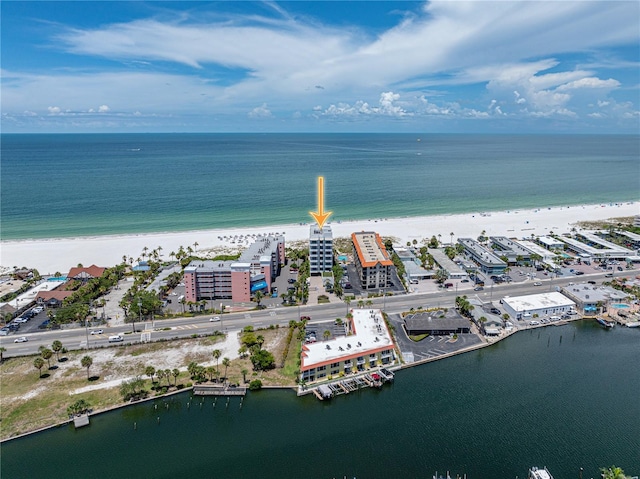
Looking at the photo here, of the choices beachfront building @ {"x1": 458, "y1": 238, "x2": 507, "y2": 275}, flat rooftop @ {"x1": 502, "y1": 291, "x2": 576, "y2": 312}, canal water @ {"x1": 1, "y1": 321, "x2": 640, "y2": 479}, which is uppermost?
beachfront building @ {"x1": 458, "y1": 238, "x2": 507, "y2": 275}

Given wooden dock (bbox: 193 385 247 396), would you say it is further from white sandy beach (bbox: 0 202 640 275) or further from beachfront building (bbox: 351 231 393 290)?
white sandy beach (bbox: 0 202 640 275)

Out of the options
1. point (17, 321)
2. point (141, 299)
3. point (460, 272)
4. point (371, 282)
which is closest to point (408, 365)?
point (371, 282)

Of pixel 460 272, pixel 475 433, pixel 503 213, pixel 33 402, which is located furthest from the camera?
pixel 503 213

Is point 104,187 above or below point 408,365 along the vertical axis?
above

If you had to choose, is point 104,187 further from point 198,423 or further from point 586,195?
point 586,195

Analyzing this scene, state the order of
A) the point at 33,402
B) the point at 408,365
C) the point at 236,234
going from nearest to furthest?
the point at 33,402 < the point at 408,365 < the point at 236,234

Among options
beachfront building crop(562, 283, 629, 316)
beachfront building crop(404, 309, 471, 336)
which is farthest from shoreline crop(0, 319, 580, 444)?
beachfront building crop(562, 283, 629, 316)

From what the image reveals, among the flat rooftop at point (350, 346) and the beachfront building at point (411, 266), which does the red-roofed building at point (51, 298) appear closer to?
the flat rooftop at point (350, 346)

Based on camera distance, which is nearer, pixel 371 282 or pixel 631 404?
pixel 631 404
